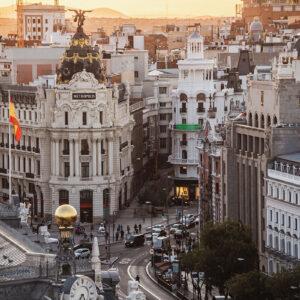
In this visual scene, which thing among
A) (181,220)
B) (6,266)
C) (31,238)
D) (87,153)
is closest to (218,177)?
(181,220)

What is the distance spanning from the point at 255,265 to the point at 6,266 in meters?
49.6

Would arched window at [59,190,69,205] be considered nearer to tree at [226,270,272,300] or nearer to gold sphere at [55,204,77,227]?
tree at [226,270,272,300]

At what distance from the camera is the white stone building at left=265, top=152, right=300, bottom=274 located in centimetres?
12375

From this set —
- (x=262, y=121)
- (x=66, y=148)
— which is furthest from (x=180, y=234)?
(x=66, y=148)

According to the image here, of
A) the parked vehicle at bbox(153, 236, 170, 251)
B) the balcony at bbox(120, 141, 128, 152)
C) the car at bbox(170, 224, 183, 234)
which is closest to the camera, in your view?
the parked vehicle at bbox(153, 236, 170, 251)

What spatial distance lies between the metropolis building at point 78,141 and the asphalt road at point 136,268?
62.8 ft

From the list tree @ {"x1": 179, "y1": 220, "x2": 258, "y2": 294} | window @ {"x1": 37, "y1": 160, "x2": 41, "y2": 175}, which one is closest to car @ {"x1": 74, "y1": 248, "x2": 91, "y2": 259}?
tree @ {"x1": 179, "y1": 220, "x2": 258, "y2": 294}

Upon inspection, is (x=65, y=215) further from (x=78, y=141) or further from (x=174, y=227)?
(x=78, y=141)

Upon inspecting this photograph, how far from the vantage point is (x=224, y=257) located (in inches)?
4717

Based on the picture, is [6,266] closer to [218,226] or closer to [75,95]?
[218,226]

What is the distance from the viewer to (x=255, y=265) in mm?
121250

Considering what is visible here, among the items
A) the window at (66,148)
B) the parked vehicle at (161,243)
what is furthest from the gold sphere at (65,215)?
the window at (66,148)

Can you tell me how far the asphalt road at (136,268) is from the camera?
129 m

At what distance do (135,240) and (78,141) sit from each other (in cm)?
2294
